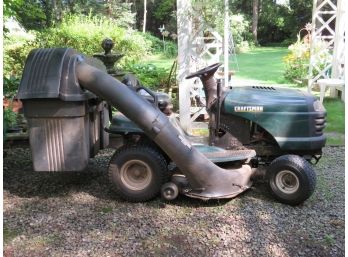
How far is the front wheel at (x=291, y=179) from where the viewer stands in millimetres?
3684

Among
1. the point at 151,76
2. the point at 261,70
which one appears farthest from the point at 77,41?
the point at 261,70

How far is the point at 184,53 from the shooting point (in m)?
6.30

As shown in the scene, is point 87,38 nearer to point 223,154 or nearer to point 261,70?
point 261,70

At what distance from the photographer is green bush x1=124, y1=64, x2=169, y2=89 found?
9281mm

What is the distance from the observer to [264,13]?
1190 inches

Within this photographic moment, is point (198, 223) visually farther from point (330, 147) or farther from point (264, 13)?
point (264, 13)

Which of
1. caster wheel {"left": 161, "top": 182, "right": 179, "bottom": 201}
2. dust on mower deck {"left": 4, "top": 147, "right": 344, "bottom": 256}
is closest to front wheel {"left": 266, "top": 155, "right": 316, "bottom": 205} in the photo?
dust on mower deck {"left": 4, "top": 147, "right": 344, "bottom": 256}

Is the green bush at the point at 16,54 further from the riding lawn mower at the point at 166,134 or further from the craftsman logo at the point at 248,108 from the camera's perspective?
the craftsman logo at the point at 248,108

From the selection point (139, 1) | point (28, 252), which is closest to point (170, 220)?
point (28, 252)

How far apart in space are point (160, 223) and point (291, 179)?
3.94 feet

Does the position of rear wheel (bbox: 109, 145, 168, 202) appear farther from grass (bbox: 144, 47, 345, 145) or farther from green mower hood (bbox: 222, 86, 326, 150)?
grass (bbox: 144, 47, 345, 145)

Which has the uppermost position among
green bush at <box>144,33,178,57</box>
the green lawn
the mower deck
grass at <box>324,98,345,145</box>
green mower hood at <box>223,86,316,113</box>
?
green mower hood at <box>223,86,316,113</box>

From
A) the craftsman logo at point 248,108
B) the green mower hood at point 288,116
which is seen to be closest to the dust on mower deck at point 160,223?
the green mower hood at point 288,116

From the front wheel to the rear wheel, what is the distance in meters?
0.94
